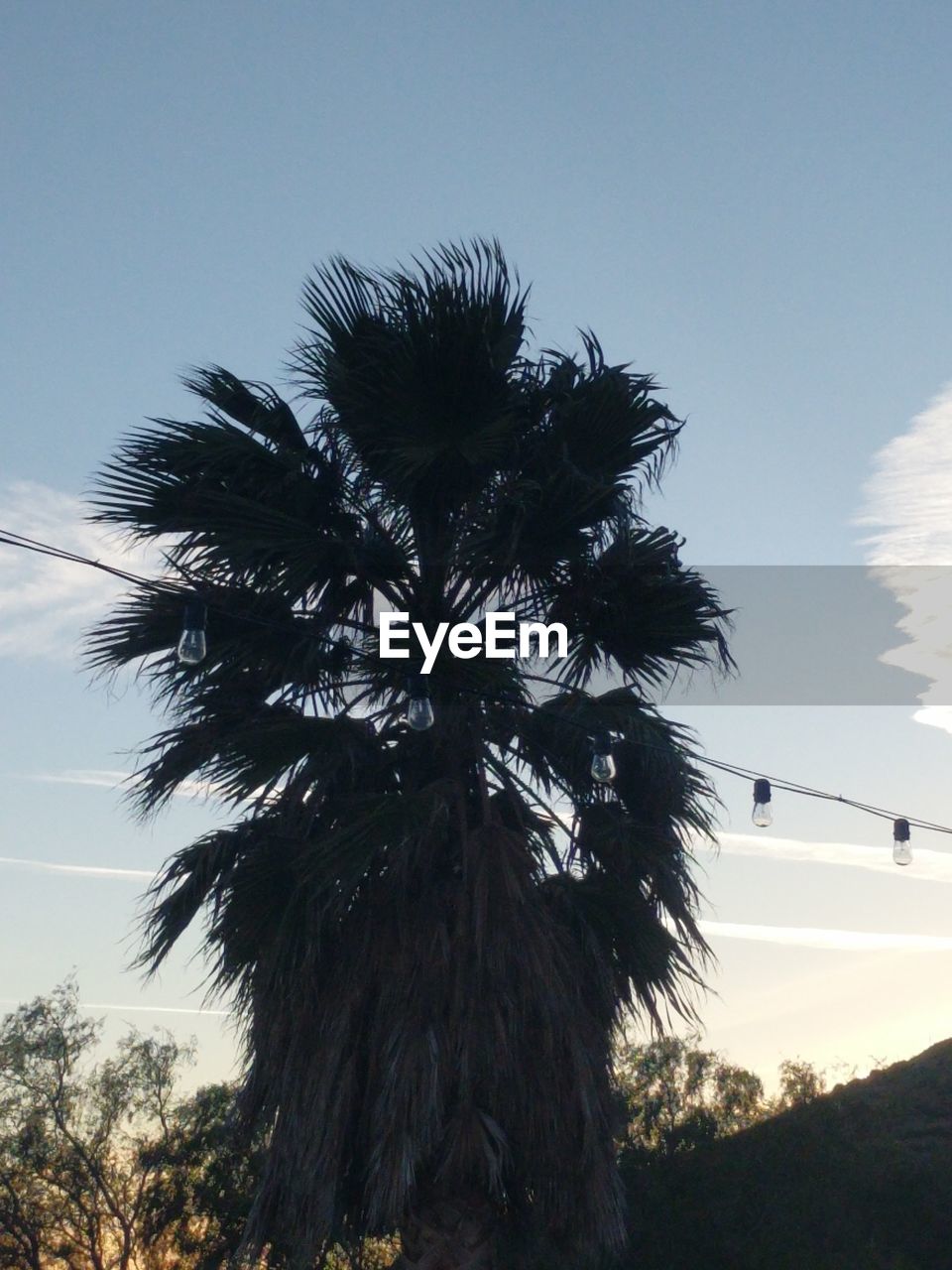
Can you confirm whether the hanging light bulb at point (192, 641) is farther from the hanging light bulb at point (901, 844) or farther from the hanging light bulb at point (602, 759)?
the hanging light bulb at point (901, 844)

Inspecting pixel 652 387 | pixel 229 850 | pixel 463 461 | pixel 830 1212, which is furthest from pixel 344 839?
pixel 830 1212

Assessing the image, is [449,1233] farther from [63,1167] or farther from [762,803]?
[63,1167]

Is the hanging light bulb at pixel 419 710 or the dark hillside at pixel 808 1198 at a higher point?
the hanging light bulb at pixel 419 710

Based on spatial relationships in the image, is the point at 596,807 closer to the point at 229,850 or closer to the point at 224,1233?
the point at 229,850

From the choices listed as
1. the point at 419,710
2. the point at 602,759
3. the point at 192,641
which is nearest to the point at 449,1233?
the point at 602,759

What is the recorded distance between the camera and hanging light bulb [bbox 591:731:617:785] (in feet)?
31.7

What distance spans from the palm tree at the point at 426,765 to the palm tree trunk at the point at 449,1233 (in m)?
0.02

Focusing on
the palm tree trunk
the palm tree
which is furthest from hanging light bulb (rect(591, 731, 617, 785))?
the palm tree trunk

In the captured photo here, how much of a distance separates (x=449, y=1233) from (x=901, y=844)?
5154 millimetres

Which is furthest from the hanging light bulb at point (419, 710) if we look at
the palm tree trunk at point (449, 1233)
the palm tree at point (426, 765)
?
the palm tree trunk at point (449, 1233)

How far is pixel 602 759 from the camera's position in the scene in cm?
976

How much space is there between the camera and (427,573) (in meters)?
10.8

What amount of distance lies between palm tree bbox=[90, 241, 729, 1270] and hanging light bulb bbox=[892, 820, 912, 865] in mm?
1682

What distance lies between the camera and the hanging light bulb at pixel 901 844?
11.2m
